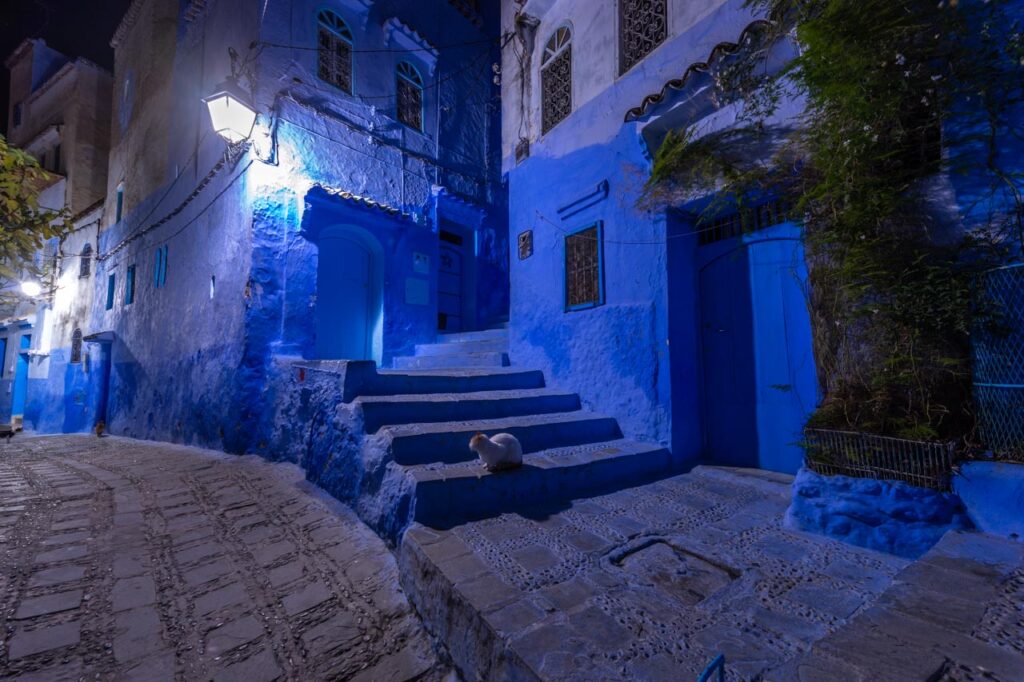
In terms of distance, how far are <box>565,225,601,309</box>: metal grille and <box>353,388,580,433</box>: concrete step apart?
125cm

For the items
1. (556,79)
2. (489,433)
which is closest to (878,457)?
(489,433)

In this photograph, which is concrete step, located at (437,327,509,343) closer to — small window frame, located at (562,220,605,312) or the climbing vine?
small window frame, located at (562,220,605,312)

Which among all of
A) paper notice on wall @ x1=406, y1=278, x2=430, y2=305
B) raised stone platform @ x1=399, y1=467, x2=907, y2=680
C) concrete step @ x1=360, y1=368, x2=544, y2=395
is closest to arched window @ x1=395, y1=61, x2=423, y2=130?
paper notice on wall @ x1=406, y1=278, x2=430, y2=305

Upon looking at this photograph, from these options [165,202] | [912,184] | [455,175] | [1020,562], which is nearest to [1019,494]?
[1020,562]

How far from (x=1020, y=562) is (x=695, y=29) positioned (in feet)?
16.1

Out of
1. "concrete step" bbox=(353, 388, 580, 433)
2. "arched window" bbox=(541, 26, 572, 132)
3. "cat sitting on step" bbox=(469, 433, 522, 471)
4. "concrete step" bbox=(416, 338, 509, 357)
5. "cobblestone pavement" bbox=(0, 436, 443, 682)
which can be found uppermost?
"arched window" bbox=(541, 26, 572, 132)

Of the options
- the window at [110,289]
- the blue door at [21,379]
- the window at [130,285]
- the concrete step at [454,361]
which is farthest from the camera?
the blue door at [21,379]

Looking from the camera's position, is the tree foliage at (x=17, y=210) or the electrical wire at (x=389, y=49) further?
the electrical wire at (x=389, y=49)

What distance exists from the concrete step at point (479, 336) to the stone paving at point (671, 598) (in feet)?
13.1

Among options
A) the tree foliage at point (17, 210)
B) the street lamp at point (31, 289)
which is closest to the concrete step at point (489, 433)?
the tree foliage at point (17, 210)

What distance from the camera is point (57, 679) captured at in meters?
1.80

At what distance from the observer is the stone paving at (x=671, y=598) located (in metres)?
1.49

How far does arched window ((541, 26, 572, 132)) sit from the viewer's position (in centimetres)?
589

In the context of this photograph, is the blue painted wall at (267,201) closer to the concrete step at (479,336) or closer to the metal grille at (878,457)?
the concrete step at (479,336)
